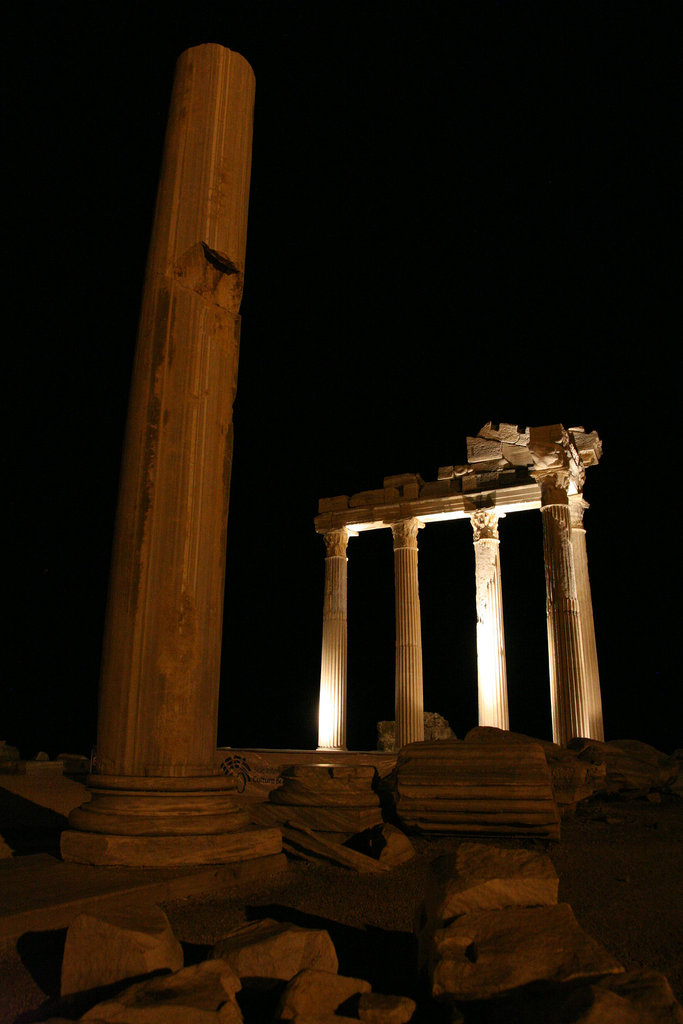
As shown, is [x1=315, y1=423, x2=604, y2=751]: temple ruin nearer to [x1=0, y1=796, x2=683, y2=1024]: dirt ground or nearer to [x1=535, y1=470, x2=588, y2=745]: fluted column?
[x1=535, y1=470, x2=588, y2=745]: fluted column

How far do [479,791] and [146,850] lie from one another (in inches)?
223

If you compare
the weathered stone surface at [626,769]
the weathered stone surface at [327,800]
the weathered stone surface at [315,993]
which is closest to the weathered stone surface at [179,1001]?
the weathered stone surface at [315,993]

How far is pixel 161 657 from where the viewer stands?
7672 millimetres

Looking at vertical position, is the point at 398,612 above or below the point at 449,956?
above

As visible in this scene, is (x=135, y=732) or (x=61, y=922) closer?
(x=61, y=922)

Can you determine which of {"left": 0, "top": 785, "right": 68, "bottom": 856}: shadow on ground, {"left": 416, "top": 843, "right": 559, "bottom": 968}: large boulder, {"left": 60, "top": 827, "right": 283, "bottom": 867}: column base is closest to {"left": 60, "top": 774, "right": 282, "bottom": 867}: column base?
{"left": 60, "top": 827, "right": 283, "bottom": 867}: column base

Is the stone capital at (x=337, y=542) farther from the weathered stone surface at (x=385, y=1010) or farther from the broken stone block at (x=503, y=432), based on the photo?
the weathered stone surface at (x=385, y=1010)

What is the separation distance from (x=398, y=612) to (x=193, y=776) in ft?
75.0

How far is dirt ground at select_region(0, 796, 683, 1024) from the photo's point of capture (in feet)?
15.5

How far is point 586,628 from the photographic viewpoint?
84.3 ft

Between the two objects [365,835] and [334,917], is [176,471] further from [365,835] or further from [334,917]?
[365,835]

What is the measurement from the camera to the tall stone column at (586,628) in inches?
961

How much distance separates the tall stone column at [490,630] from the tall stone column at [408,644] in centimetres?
258

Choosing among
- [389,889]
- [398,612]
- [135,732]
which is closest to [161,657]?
[135,732]
